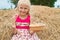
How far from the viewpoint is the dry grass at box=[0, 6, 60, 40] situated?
367 inches

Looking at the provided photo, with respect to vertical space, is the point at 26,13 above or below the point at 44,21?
above

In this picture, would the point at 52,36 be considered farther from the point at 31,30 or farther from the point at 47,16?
the point at 31,30

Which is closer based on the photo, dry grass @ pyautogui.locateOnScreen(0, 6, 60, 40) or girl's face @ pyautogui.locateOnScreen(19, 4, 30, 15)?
girl's face @ pyautogui.locateOnScreen(19, 4, 30, 15)

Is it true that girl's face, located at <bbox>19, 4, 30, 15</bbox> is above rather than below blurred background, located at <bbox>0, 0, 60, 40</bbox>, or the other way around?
above

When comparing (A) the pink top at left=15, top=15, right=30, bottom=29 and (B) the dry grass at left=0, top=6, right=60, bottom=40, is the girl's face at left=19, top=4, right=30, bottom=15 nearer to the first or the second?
(A) the pink top at left=15, top=15, right=30, bottom=29

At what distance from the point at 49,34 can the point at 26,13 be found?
3183 mm

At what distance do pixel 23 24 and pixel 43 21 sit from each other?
348 cm

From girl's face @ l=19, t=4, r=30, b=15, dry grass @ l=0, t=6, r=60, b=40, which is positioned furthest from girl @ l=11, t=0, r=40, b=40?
dry grass @ l=0, t=6, r=60, b=40

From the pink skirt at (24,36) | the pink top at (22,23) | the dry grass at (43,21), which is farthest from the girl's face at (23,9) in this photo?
the dry grass at (43,21)

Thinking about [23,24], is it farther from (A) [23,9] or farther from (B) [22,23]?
(A) [23,9]

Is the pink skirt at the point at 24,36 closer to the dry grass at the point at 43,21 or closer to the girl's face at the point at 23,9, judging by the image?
the girl's face at the point at 23,9

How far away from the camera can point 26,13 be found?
6.56 metres

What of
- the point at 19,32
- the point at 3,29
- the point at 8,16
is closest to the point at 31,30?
the point at 19,32

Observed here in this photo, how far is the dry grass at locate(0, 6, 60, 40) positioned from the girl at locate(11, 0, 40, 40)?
2.53 m
